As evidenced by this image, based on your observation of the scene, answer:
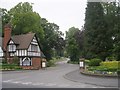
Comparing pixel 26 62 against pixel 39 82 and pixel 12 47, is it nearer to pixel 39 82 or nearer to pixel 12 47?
pixel 12 47

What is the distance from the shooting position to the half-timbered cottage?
5875cm

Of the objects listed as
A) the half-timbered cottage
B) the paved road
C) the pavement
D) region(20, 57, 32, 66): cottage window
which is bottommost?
the paved road

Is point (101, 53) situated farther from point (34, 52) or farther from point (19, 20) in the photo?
point (19, 20)

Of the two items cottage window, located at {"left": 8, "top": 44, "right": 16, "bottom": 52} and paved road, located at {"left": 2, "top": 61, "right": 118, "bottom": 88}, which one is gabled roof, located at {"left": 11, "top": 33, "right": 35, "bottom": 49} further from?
paved road, located at {"left": 2, "top": 61, "right": 118, "bottom": 88}

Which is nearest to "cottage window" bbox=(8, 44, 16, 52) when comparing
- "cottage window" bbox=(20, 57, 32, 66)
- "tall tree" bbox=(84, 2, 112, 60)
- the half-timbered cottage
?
the half-timbered cottage

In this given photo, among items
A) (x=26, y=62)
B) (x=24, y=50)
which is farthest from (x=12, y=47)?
(x=26, y=62)

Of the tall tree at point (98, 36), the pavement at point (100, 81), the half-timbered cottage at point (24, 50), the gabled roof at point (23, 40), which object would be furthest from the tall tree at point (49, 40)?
the pavement at point (100, 81)

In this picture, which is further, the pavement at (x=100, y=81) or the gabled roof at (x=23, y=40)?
the gabled roof at (x=23, y=40)

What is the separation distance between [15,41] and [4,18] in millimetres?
18954

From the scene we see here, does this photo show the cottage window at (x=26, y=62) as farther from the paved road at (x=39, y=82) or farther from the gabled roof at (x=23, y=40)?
the paved road at (x=39, y=82)

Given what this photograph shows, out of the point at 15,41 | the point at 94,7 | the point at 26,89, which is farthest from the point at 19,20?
the point at 26,89

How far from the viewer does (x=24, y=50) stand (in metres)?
58.9

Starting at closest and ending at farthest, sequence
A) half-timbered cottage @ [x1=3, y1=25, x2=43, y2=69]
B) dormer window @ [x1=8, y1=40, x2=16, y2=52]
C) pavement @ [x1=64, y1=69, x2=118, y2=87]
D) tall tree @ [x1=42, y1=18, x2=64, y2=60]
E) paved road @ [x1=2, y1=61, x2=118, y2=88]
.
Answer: paved road @ [x1=2, y1=61, x2=118, y2=88] < pavement @ [x1=64, y1=69, x2=118, y2=87] < half-timbered cottage @ [x1=3, y1=25, x2=43, y2=69] < dormer window @ [x1=8, y1=40, x2=16, y2=52] < tall tree @ [x1=42, y1=18, x2=64, y2=60]

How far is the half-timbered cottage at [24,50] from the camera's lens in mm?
58753
